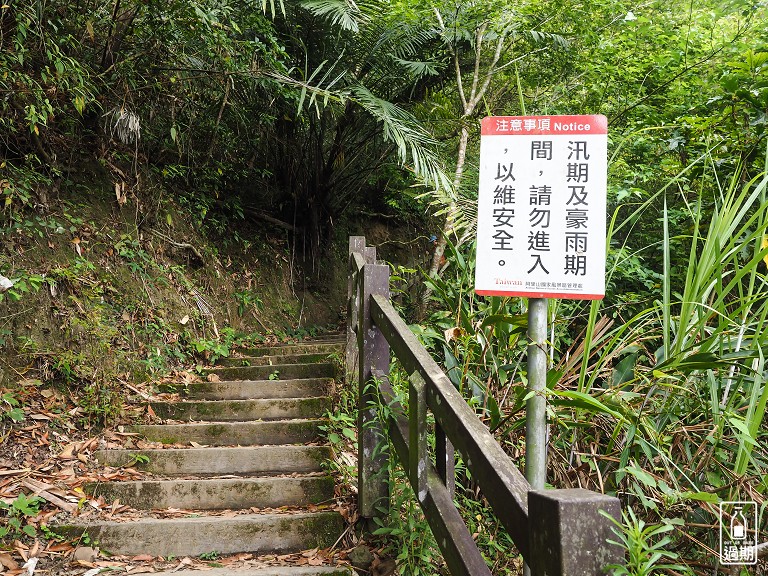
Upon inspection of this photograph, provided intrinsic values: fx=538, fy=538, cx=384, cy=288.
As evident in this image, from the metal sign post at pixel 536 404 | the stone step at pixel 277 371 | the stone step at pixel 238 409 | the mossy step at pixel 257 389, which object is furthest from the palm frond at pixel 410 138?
the metal sign post at pixel 536 404

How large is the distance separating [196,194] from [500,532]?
560cm

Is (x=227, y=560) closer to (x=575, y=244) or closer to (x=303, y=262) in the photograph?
(x=575, y=244)

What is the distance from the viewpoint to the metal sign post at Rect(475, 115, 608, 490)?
1.59 metres

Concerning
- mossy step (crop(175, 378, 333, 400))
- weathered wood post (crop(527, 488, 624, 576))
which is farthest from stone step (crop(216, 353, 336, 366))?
weathered wood post (crop(527, 488, 624, 576))

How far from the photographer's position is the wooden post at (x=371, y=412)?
264cm

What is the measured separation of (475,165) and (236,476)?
6.24 meters

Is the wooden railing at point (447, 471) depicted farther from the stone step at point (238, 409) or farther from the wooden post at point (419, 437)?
the stone step at point (238, 409)

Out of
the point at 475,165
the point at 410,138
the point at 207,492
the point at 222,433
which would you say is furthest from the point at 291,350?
the point at 475,165

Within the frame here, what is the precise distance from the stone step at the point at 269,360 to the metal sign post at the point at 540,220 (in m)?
3.56

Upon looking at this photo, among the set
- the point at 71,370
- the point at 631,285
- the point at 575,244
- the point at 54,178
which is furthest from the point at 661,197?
the point at 54,178

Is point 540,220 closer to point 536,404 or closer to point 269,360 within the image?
point 536,404

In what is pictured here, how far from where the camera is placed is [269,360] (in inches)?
207

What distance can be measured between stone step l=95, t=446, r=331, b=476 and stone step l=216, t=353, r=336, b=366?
5.52ft

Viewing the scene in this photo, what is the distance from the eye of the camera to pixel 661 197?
5.09 metres
